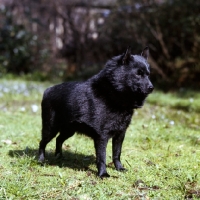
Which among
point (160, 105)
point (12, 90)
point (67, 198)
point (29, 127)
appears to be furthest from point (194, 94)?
point (67, 198)

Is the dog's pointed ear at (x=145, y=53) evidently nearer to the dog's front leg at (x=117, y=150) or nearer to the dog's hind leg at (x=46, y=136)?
the dog's front leg at (x=117, y=150)

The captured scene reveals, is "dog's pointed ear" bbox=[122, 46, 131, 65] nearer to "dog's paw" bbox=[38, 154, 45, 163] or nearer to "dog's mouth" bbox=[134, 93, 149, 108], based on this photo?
"dog's mouth" bbox=[134, 93, 149, 108]

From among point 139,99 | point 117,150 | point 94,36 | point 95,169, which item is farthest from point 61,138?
point 94,36

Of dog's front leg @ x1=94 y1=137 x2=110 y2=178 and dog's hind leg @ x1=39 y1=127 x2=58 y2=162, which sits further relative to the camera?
dog's hind leg @ x1=39 y1=127 x2=58 y2=162

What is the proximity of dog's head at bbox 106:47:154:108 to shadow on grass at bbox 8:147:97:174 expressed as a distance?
0.99 m

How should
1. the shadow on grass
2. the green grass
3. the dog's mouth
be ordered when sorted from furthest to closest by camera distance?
the shadow on grass, the dog's mouth, the green grass

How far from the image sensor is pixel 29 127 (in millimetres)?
6344

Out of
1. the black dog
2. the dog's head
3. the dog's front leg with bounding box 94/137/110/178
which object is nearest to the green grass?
the dog's front leg with bounding box 94/137/110/178

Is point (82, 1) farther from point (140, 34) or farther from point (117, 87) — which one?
point (117, 87)

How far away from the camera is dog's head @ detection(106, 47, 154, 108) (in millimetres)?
3814

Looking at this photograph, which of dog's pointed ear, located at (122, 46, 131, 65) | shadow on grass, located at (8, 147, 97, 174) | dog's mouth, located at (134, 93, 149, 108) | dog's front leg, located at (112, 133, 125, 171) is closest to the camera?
dog's pointed ear, located at (122, 46, 131, 65)

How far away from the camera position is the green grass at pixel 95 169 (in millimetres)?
3375

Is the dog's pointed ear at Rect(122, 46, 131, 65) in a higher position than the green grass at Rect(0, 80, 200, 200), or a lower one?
higher

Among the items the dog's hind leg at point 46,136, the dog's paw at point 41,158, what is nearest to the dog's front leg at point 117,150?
the dog's hind leg at point 46,136
